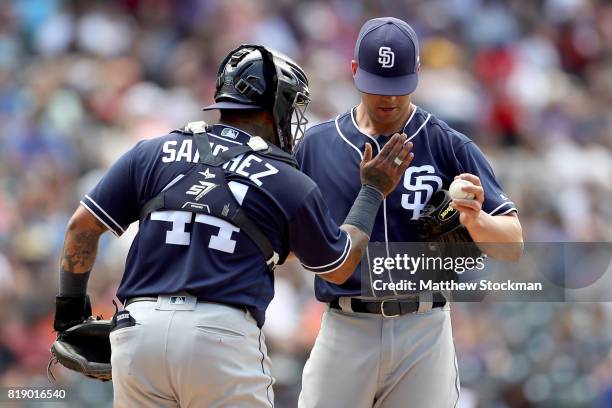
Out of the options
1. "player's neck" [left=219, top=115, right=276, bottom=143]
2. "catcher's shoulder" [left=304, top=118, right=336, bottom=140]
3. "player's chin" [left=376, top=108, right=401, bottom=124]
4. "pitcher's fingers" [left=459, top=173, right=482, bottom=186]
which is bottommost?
"pitcher's fingers" [left=459, top=173, right=482, bottom=186]

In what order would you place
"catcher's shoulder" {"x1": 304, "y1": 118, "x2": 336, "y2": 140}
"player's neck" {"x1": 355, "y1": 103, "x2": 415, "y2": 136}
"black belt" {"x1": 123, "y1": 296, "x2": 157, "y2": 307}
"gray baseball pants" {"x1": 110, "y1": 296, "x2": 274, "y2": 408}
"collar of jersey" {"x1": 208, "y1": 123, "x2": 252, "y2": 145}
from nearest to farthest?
"gray baseball pants" {"x1": 110, "y1": 296, "x2": 274, "y2": 408}, "black belt" {"x1": 123, "y1": 296, "x2": 157, "y2": 307}, "collar of jersey" {"x1": 208, "y1": 123, "x2": 252, "y2": 145}, "player's neck" {"x1": 355, "y1": 103, "x2": 415, "y2": 136}, "catcher's shoulder" {"x1": 304, "y1": 118, "x2": 336, "y2": 140}

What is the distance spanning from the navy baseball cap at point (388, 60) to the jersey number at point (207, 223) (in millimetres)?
1015

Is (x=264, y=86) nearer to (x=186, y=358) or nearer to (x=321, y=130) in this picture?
(x=321, y=130)

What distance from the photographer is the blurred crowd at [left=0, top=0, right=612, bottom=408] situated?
8227mm

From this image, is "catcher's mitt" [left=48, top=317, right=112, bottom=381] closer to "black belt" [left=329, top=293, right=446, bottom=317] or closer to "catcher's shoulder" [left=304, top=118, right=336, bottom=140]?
"black belt" [left=329, top=293, right=446, bottom=317]

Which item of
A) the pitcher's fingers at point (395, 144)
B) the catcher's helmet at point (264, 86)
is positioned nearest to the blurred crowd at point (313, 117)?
the catcher's helmet at point (264, 86)

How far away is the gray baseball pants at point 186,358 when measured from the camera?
4.14 metres

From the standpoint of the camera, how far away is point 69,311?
4691 mm

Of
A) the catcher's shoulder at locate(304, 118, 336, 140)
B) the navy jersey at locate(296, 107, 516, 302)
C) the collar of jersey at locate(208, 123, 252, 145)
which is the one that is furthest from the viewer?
the catcher's shoulder at locate(304, 118, 336, 140)

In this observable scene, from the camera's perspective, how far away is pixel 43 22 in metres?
11.2

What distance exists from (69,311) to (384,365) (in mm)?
1379

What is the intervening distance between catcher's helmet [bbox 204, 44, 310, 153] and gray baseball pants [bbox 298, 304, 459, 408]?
89cm

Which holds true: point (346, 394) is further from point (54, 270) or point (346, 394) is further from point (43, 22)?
point (43, 22)

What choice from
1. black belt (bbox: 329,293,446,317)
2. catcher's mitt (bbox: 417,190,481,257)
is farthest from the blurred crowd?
catcher's mitt (bbox: 417,190,481,257)
